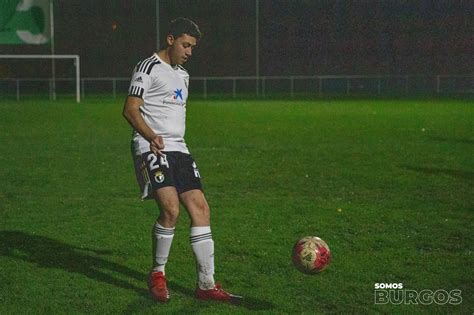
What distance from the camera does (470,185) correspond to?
41.4 ft

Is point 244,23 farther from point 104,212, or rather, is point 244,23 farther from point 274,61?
point 104,212

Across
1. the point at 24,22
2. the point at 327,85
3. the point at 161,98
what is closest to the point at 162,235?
the point at 161,98

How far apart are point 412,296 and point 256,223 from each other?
3345 mm

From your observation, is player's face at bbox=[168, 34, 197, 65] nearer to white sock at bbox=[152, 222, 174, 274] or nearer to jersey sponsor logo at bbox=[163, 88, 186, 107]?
jersey sponsor logo at bbox=[163, 88, 186, 107]

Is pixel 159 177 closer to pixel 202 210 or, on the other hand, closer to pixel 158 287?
pixel 202 210

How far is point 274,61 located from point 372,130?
110ft

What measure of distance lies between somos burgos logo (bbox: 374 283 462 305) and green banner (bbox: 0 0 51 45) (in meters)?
34.6

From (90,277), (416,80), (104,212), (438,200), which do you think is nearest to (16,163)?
(104,212)

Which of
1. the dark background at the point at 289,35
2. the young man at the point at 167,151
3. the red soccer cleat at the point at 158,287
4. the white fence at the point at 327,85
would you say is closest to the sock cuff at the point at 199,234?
the young man at the point at 167,151

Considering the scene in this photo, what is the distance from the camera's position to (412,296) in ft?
21.1

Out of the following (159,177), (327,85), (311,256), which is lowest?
(311,256)

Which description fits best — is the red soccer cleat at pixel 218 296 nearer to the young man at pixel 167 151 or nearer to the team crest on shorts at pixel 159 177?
the young man at pixel 167 151

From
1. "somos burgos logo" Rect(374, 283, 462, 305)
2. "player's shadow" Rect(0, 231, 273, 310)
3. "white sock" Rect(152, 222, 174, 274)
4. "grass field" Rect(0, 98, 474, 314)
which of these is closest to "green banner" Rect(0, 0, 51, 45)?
"grass field" Rect(0, 98, 474, 314)

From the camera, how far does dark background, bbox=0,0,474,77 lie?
5456cm
